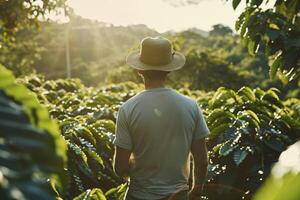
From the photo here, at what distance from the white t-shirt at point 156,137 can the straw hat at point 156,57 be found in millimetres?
250

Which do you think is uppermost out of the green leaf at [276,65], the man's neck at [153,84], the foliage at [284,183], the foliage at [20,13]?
the foliage at [284,183]

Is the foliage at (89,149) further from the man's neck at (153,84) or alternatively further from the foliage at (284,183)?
the foliage at (284,183)

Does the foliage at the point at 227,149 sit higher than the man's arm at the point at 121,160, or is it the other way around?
the man's arm at the point at 121,160

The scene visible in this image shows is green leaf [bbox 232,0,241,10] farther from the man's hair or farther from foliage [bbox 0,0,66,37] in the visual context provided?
foliage [bbox 0,0,66,37]

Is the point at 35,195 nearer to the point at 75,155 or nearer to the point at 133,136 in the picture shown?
the point at 133,136

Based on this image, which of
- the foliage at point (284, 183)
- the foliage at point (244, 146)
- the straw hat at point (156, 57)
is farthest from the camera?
the foliage at point (244, 146)

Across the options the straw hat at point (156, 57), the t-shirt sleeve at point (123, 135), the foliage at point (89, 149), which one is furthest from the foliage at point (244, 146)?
the t-shirt sleeve at point (123, 135)

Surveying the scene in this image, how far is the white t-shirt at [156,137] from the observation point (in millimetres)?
3203

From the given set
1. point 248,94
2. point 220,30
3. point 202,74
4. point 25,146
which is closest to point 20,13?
point 248,94

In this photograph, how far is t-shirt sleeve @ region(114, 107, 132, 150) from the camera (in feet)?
10.7

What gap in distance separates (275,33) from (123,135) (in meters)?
1.41

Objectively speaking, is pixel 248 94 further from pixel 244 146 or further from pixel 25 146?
pixel 25 146

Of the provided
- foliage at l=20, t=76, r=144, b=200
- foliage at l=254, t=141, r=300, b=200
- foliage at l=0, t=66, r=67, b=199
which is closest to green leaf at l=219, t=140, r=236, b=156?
foliage at l=20, t=76, r=144, b=200

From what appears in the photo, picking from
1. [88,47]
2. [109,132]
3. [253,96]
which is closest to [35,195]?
[109,132]
